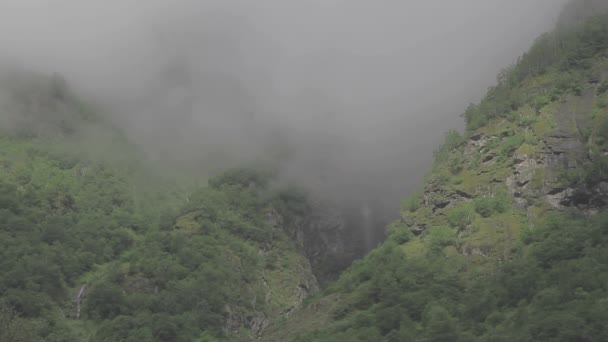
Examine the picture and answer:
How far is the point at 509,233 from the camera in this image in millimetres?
130875

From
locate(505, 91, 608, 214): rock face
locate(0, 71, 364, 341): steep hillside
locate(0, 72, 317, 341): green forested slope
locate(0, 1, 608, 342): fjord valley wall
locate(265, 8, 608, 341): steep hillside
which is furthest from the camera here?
locate(0, 71, 364, 341): steep hillside

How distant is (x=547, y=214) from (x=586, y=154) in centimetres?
1321

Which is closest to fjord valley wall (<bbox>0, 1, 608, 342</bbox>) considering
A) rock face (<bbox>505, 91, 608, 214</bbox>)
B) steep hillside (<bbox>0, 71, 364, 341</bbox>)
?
rock face (<bbox>505, 91, 608, 214</bbox>)

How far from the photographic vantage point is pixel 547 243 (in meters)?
118

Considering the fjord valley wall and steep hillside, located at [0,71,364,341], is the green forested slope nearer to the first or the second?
steep hillside, located at [0,71,364,341]

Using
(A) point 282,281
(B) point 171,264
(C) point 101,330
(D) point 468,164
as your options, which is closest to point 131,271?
(B) point 171,264

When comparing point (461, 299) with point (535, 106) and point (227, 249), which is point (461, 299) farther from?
point (227, 249)

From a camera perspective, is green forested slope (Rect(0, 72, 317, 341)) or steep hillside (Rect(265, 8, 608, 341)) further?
green forested slope (Rect(0, 72, 317, 341))

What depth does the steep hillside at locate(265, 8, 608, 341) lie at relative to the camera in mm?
103625

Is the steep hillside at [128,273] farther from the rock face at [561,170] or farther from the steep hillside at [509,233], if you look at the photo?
the rock face at [561,170]

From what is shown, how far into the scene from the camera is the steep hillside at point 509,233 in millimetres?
103625

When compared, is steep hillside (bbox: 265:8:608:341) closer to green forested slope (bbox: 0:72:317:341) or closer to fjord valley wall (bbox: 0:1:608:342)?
fjord valley wall (bbox: 0:1:608:342)

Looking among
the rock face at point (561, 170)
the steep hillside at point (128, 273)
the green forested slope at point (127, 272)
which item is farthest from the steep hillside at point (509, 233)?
the steep hillside at point (128, 273)

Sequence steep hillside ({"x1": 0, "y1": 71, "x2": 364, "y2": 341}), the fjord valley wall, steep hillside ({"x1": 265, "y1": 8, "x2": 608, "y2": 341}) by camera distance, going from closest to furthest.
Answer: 1. steep hillside ({"x1": 265, "y1": 8, "x2": 608, "y2": 341})
2. the fjord valley wall
3. steep hillside ({"x1": 0, "y1": 71, "x2": 364, "y2": 341})
